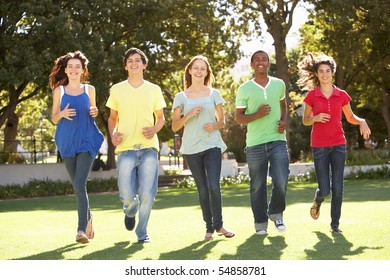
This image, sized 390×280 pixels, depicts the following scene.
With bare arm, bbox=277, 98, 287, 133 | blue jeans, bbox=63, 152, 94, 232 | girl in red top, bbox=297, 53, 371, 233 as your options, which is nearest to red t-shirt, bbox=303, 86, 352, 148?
girl in red top, bbox=297, 53, 371, 233

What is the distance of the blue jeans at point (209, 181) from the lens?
8.81m

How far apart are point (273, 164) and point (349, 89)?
33.7 meters

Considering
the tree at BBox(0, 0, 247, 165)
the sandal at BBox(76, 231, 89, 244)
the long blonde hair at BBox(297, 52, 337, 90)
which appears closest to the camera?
the sandal at BBox(76, 231, 89, 244)

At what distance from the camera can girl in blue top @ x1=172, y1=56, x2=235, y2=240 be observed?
8.80 m

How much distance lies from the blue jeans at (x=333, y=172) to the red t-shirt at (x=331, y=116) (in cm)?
9

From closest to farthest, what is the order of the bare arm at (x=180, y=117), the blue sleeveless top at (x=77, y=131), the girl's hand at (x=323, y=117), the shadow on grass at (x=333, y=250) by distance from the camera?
the shadow on grass at (x=333, y=250) → the bare arm at (x=180, y=117) → the blue sleeveless top at (x=77, y=131) → the girl's hand at (x=323, y=117)

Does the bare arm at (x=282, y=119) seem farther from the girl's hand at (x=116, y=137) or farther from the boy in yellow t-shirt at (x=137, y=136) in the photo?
the girl's hand at (x=116, y=137)

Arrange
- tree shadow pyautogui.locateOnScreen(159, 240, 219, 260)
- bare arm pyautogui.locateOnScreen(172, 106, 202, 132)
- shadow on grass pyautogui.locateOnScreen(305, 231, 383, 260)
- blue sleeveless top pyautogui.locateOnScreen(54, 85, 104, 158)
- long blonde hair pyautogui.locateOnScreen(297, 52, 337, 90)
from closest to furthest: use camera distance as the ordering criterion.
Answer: shadow on grass pyautogui.locateOnScreen(305, 231, 383, 260) → tree shadow pyautogui.locateOnScreen(159, 240, 219, 260) → bare arm pyautogui.locateOnScreen(172, 106, 202, 132) → blue sleeveless top pyautogui.locateOnScreen(54, 85, 104, 158) → long blonde hair pyautogui.locateOnScreen(297, 52, 337, 90)

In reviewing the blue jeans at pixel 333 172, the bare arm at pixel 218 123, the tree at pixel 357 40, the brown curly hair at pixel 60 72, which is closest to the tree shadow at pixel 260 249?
the blue jeans at pixel 333 172

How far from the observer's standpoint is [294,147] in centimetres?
5428

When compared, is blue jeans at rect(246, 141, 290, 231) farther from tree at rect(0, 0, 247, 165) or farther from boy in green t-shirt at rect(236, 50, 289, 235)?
tree at rect(0, 0, 247, 165)

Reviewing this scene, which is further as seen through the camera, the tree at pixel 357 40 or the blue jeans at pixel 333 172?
the tree at pixel 357 40

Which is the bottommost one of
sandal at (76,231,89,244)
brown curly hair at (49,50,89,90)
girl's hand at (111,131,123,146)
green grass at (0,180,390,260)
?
green grass at (0,180,390,260)

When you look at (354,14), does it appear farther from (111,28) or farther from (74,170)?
(74,170)
